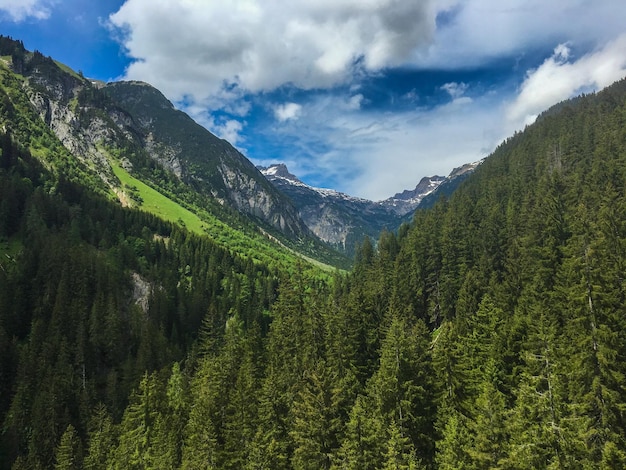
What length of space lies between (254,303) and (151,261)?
3905 centimetres

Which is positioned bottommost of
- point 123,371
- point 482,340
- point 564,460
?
point 123,371

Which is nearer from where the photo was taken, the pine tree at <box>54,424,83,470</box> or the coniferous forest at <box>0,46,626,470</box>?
the coniferous forest at <box>0,46,626,470</box>

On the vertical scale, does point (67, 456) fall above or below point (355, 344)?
below

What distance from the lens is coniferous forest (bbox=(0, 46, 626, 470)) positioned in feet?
94.3

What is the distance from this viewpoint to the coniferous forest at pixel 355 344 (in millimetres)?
28750

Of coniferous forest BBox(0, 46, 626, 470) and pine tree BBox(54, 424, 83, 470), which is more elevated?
coniferous forest BBox(0, 46, 626, 470)

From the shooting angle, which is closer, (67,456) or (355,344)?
(355,344)

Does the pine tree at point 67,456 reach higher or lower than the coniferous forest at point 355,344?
lower

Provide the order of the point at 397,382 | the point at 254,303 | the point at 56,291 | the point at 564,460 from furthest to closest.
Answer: the point at 254,303, the point at 56,291, the point at 397,382, the point at 564,460

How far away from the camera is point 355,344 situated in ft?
170

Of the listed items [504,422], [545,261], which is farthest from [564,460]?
[545,261]

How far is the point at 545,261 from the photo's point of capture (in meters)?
56.8

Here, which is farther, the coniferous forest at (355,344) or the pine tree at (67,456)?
the pine tree at (67,456)

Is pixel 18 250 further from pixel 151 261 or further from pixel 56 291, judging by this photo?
pixel 151 261
